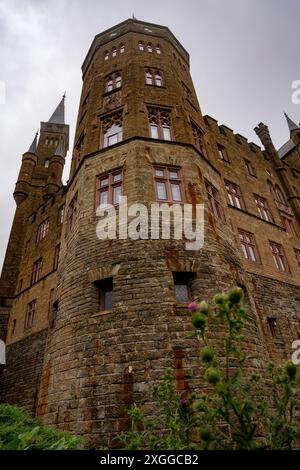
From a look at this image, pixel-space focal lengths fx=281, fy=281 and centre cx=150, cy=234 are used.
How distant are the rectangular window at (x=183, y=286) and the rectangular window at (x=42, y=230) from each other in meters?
14.3

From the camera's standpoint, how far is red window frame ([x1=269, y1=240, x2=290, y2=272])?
14.9 m

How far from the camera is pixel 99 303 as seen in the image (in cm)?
733

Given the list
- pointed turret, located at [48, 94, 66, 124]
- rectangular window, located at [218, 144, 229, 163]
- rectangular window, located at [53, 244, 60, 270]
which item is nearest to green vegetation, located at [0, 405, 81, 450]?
rectangular window, located at [53, 244, 60, 270]

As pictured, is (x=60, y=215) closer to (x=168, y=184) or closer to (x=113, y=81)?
(x=113, y=81)

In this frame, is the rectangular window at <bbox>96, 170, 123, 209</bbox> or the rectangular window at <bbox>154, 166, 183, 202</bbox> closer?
the rectangular window at <bbox>154, 166, 183, 202</bbox>

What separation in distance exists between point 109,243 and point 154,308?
7.88ft

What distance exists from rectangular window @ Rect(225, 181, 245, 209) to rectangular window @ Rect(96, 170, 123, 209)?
25.5 ft

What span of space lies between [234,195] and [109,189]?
357 inches

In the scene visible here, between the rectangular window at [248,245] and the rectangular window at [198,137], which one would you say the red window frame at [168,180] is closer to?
the rectangular window at [198,137]

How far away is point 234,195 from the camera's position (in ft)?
52.3

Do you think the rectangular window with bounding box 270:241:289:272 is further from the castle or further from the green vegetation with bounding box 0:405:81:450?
the green vegetation with bounding box 0:405:81:450

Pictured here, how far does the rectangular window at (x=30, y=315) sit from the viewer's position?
16378mm

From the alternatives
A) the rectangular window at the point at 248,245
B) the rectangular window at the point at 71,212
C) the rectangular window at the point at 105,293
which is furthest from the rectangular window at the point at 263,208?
the rectangular window at the point at 105,293

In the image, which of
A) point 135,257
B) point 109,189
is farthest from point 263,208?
point 135,257
